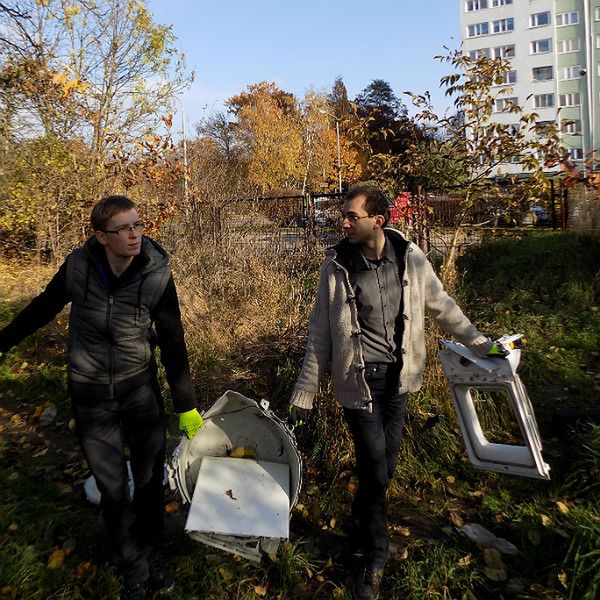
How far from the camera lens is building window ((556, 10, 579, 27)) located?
4281cm

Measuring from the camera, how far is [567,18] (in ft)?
141

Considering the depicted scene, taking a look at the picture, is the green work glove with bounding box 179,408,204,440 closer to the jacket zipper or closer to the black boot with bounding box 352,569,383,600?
the jacket zipper

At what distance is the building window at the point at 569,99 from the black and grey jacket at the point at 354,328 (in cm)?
4868

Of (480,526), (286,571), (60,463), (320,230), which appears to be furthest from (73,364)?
(320,230)

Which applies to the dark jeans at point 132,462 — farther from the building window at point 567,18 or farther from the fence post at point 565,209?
the building window at point 567,18

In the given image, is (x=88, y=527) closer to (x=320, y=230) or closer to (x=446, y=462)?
(x=446, y=462)

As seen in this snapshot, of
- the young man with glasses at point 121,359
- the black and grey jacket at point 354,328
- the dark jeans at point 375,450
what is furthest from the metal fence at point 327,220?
the young man with glasses at point 121,359

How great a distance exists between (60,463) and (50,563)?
127 centimetres

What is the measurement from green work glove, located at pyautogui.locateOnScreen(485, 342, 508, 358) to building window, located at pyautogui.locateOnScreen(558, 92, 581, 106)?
48745mm

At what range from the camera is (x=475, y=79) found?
13.8ft

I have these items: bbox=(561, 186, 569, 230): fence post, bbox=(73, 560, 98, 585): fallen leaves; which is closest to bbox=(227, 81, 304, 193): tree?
bbox=(561, 186, 569, 230): fence post

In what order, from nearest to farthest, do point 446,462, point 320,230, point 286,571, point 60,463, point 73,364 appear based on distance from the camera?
point 73,364, point 286,571, point 446,462, point 60,463, point 320,230

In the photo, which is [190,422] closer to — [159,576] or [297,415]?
[297,415]

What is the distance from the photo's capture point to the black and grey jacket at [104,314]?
2.24 meters
